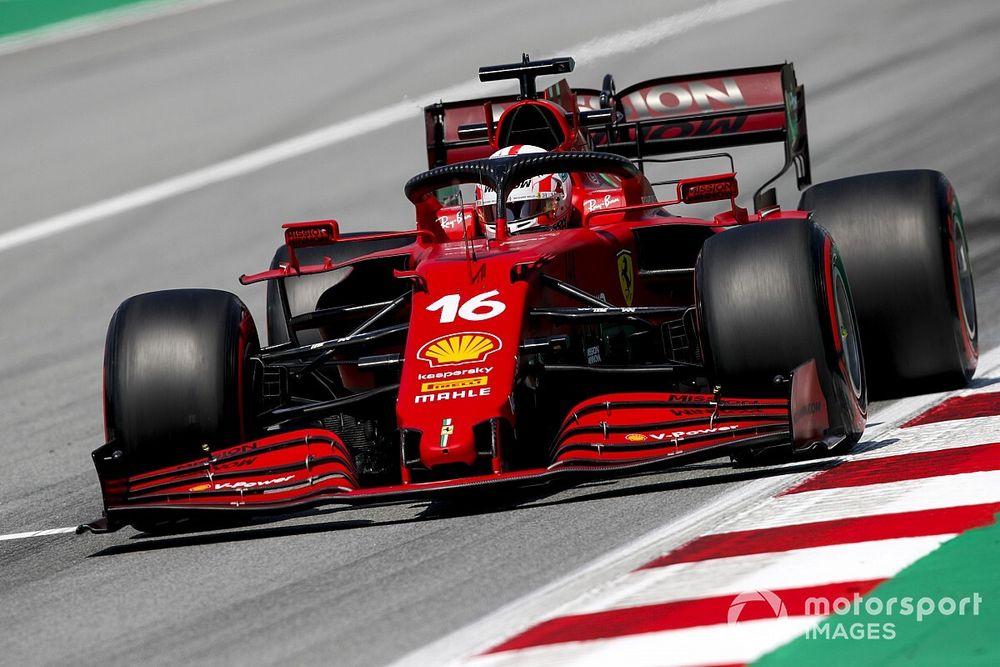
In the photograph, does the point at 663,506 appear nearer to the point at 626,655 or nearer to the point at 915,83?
the point at 626,655

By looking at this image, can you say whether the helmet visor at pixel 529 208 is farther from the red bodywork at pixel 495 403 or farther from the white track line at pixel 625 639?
the white track line at pixel 625 639

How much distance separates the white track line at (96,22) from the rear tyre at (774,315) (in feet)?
64.3


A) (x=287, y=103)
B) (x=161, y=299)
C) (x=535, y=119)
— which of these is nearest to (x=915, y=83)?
(x=287, y=103)

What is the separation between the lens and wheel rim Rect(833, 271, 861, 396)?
6.85m

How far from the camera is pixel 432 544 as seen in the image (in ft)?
19.1

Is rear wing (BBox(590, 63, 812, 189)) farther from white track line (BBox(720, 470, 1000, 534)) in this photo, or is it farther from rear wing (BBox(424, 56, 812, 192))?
white track line (BBox(720, 470, 1000, 534))

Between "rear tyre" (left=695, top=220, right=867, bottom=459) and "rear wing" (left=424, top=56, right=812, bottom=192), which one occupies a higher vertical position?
"rear wing" (left=424, top=56, right=812, bottom=192)

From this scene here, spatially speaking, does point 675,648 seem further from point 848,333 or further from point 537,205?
point 537,205

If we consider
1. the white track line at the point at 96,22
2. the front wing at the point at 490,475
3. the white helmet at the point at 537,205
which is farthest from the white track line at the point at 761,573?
the white track line at the point at 96,22

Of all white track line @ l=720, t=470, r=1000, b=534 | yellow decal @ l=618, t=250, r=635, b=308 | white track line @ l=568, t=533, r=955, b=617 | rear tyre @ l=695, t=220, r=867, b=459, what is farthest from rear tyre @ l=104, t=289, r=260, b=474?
white track line @ l=568, t=533, r=955, b=617

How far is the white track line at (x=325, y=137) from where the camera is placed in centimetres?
1723

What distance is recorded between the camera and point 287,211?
54.3 ft

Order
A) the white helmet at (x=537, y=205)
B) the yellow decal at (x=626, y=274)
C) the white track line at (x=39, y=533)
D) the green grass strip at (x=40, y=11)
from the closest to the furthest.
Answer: the white track line at (x=39, y=533), the yellow decal at (x=626, y=274), the white helmet at (x=537, y=205), the green grass strip at (x=40, y=11)

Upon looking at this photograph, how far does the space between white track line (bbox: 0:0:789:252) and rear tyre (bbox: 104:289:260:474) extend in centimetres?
1022
